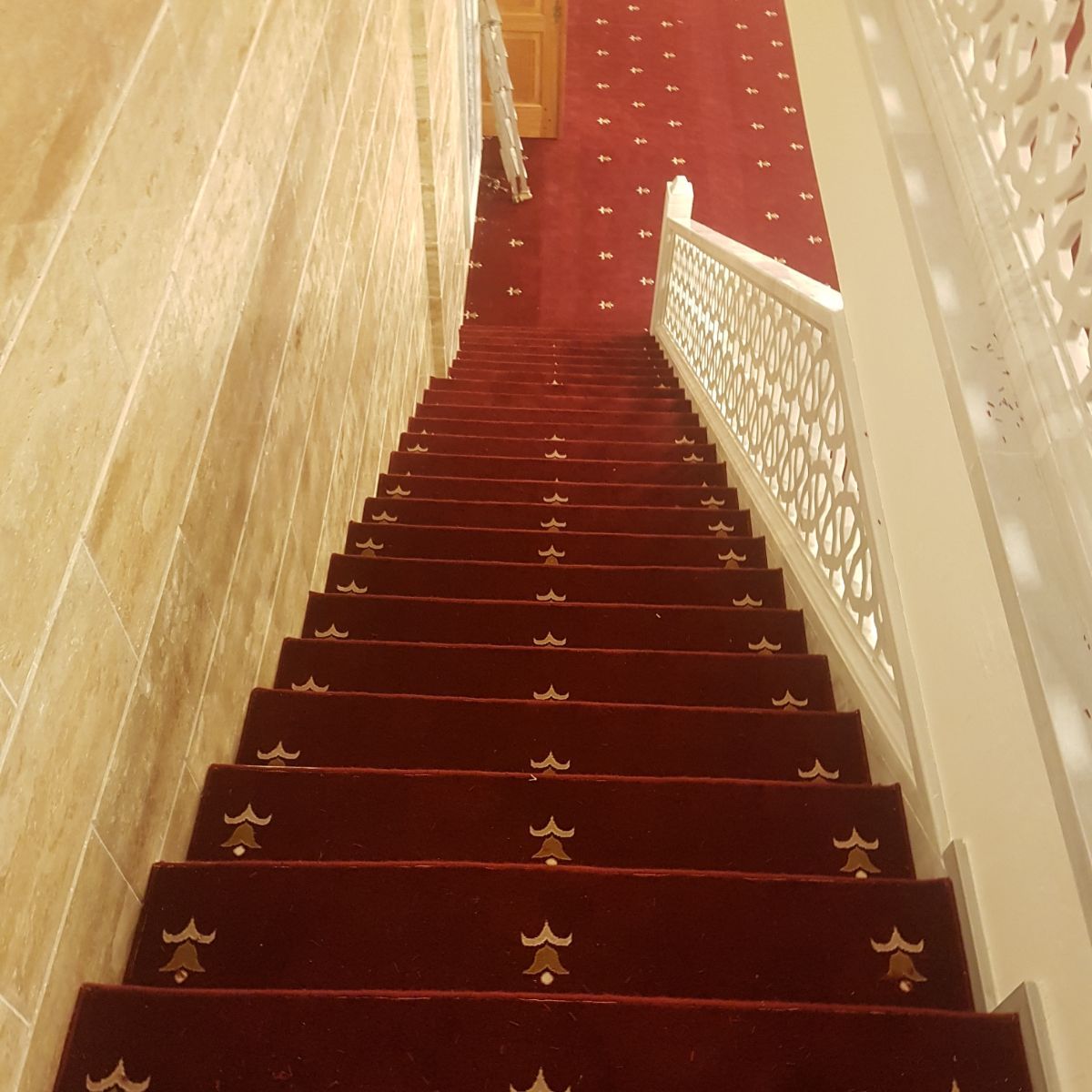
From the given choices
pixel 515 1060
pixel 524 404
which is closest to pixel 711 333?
pixel 524 404

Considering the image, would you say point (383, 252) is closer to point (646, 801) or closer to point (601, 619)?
point (601, 619)

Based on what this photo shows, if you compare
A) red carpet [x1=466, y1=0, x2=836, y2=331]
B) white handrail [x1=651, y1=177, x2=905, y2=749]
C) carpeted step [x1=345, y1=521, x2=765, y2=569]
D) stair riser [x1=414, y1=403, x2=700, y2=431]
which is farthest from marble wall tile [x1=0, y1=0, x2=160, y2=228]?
red carpet [x1=466, y1=0, x2=836, y2=331]

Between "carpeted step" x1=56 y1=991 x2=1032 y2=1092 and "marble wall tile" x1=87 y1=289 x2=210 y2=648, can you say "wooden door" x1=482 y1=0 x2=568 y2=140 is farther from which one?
"carpeted step" x1=56 y1=991 x2=1032 y2=1092

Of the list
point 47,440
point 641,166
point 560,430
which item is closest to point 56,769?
point 47,440

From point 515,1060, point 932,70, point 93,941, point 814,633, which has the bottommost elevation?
point 515,1060

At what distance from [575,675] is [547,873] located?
0.78 metres

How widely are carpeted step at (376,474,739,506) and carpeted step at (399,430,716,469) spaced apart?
41 cm

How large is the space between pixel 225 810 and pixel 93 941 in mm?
450

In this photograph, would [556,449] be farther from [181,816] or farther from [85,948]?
[85,948]

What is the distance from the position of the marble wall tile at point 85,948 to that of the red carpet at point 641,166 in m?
6.17

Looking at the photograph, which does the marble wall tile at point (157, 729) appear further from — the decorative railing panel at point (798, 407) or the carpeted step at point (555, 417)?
the carpeted step at point (555, 417)

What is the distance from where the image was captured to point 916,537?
1939 mm

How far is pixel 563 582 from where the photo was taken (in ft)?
9.50

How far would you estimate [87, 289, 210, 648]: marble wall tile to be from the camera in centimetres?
142
